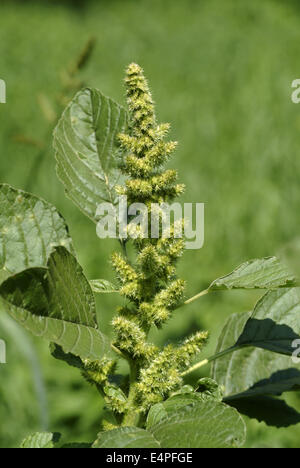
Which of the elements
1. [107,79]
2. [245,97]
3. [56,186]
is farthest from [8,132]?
[245,97]

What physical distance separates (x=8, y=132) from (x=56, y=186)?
1046 millimetres

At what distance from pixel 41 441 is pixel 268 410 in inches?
15.7

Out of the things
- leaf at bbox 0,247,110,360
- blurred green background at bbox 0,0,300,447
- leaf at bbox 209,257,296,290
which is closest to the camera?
leaf at bbox 0,247,110,360

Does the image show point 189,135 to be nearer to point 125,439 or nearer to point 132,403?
point 132,403

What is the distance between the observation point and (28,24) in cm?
863

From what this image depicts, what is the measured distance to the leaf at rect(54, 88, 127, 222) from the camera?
960 millimetres

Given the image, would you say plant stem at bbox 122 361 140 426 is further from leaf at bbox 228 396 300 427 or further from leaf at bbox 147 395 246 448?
leaf at bbox 228 396 300 427

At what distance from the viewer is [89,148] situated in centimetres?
100

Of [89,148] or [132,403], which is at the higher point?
[89,148]

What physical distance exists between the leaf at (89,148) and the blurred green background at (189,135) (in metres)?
0.47

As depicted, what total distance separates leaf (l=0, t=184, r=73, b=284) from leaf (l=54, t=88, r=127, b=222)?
85 mm

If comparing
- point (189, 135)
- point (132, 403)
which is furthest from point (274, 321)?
point (189, 135)

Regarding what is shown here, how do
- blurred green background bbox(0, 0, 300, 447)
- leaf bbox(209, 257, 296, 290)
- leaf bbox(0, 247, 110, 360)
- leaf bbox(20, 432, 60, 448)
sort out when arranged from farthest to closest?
1. blurred green background bbox(0, 0, 300, 447)
2. leaf bbox(20, 432, 60, 448)
3. leaf bbox(209, 257, 296, 290)
4. leaf bbox(0, 247, 110, 360)

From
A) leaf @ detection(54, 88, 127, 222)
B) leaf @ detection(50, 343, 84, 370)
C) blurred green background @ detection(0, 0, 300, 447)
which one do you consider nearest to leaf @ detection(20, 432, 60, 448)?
leaf @ detection(50, 343, 84, 370)
